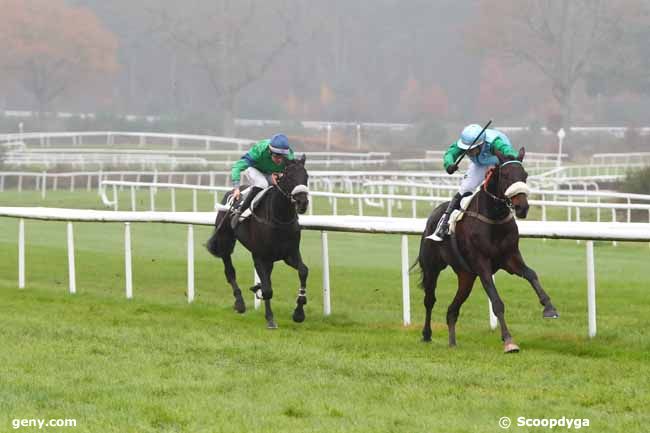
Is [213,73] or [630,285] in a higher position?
[213,73]

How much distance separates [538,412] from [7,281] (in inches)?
347

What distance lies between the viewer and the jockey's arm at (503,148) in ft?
28.9

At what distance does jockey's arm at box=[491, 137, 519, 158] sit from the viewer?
880 cm

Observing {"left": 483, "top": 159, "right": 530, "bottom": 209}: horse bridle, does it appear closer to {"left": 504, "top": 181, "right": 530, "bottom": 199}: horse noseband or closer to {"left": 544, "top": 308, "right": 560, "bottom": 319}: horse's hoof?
{"left": 504, "top": 181, "right": 530, "bottom": 199}: horse noseband

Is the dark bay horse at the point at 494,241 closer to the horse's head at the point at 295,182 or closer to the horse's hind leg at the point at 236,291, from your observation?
the horse's head at the point at 295,182

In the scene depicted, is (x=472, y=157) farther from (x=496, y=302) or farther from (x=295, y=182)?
(x=295, y=182)

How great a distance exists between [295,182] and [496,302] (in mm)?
2154

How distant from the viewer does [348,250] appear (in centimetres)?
1817

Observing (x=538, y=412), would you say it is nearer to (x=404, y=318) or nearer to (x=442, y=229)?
(x=442, y=229)

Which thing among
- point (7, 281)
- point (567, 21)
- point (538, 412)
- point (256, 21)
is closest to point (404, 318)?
point (538, 412)

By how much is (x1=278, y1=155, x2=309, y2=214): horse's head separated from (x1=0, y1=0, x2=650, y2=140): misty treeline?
4640 cm

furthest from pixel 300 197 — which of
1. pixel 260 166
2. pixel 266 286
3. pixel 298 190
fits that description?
pixel 260 166

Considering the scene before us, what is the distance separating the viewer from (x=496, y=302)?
879cm

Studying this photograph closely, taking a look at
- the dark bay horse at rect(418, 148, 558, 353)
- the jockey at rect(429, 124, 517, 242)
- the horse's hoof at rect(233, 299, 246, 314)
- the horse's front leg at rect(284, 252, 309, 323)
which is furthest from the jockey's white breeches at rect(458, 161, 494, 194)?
the horse's hoof at rect(233, 299, 246, 314)
